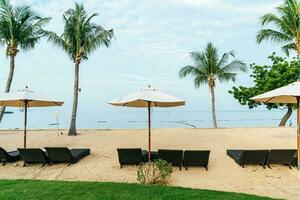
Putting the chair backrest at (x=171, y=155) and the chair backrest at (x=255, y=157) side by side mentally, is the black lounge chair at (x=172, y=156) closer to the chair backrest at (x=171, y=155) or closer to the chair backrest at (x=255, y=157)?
the chair backrest at (x=171, y=155)

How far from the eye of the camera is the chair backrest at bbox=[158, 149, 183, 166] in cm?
873

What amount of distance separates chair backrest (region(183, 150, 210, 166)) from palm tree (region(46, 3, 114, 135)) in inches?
348

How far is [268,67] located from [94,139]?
1422 centimetres

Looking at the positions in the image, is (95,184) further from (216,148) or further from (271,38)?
(271,38)

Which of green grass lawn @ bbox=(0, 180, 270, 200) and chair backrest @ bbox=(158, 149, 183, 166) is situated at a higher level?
chair backrest @ bbox=(158, 149, 183, 166)

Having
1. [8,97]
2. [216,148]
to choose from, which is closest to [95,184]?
[8,97]

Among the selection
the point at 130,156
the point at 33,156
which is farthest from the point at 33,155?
the point at 130,156

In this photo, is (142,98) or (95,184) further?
(142,98)

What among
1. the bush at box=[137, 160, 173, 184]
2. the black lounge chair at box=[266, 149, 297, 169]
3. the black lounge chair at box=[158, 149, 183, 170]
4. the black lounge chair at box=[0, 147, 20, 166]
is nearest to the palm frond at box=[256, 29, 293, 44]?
the black lounge chair at box=[266, 149, 297, 169]

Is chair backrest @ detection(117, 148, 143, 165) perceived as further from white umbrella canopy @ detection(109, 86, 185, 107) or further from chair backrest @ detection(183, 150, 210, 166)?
white umbrella canopy @ detection(109, 86, 185, 107)

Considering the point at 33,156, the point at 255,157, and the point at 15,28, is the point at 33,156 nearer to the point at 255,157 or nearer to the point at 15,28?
the point at 255,157

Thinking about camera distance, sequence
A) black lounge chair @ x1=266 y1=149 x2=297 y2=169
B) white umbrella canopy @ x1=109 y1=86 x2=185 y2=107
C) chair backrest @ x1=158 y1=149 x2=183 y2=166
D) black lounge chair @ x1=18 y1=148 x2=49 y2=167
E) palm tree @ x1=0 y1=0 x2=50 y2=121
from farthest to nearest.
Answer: palm tree @ x1=0 y1=0 x2=50 y2=121
black lounge chair @ x1=18 y1=148 x2=49 y2=167
black lounge chair @ x1=266 y1=149 x2=297 y2=169
chair backrest @ x1=158 y1=149 x2=183 y2=166
white umbrella canopy @ x1=109 y1=86 x2=185 y2=107

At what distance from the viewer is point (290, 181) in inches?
309

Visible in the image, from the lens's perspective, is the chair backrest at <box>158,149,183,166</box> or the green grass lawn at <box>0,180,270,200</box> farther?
the chair backrest at <box>158,149,183,166</box>
